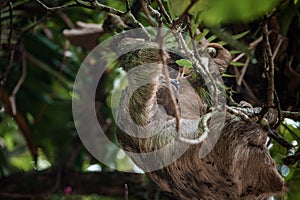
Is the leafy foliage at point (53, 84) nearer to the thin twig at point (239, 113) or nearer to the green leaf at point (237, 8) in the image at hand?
the thin twig at point (239, 113)

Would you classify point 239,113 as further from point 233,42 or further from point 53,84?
point 53,84

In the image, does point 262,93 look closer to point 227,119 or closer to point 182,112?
point 182,112

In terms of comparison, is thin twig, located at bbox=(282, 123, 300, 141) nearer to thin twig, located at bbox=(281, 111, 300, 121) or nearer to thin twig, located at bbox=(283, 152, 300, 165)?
thin twig, located at bbox=(283, 152, 300, 165)

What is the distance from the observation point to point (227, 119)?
1195 mm

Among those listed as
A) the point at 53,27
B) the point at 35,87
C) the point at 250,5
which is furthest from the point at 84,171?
the point at 250,5

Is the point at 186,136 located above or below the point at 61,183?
above

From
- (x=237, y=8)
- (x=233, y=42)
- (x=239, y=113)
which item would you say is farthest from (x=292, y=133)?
(x=237, y=8)

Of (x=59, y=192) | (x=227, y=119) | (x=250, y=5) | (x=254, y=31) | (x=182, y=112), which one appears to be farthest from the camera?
(x=59, y=192)

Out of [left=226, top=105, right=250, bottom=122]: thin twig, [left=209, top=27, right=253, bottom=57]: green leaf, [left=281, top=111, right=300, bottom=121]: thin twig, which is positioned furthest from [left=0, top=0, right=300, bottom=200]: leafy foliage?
[left=209, top=27, right=253, bottom=57]: green leaf

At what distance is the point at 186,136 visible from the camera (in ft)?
3.96

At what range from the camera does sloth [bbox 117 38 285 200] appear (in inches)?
47.1

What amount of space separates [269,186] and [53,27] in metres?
1.48

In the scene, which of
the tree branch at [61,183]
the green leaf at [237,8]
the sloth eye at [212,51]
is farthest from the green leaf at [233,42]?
the tree branch at [61,183]

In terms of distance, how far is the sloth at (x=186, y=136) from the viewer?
1.20m
